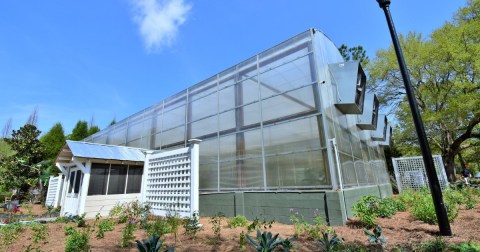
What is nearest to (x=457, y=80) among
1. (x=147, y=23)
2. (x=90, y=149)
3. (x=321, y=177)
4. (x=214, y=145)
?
(x=321, y=177)

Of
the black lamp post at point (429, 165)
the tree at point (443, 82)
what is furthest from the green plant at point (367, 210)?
the tree at point (443, 82)

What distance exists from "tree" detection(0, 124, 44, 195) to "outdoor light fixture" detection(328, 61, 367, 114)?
21764 millimetres

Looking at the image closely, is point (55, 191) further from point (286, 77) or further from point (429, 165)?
point (429, 165)

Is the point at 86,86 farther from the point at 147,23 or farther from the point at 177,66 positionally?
the point at 147,23

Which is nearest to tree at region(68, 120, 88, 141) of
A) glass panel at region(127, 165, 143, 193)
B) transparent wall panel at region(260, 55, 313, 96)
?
glass panel at region(127, 165, 143, 193)

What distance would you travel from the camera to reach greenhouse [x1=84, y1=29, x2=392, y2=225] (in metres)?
6.07

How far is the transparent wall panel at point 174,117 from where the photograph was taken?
10.3 m

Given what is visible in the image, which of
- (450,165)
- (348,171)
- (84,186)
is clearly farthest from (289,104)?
(450,165)

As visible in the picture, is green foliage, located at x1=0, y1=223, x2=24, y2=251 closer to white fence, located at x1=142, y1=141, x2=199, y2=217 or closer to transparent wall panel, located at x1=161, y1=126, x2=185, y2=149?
white fence, located at x1=142, y1=141, x2=199, y2=217

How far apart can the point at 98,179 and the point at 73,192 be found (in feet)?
6.00

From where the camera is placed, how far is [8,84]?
13.1 m

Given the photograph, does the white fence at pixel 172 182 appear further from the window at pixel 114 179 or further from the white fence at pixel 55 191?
the white fence at pixel 55 191

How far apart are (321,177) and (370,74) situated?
15.2 m

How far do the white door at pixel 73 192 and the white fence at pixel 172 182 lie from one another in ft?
9.40
